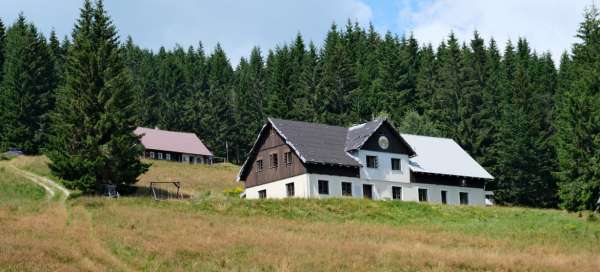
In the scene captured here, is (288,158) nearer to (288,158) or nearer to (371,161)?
(288,158)

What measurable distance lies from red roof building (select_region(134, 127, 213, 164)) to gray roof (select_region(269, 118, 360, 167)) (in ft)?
162

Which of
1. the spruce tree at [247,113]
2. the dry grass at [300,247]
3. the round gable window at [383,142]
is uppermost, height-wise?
the spruce tree at [247,113]

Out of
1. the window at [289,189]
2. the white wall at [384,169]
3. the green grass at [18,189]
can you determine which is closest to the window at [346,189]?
the white wall at [384,169]

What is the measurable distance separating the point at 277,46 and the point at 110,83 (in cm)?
7430

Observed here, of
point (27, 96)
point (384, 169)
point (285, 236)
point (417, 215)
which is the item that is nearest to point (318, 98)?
point (27, 96)

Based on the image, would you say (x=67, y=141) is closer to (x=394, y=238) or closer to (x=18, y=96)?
(x=394, y=238)

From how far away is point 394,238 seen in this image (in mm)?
42656

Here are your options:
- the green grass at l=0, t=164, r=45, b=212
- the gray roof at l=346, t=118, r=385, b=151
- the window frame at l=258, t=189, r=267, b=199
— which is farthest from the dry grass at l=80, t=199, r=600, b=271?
the green grass at l=0, t=164, r=45, b=212

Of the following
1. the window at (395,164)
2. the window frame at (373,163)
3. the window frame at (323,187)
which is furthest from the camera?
the window at (395,164)

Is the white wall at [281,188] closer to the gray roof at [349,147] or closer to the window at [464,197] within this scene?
the gray roof at [349,147]

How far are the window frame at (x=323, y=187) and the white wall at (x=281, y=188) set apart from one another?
1280 mm

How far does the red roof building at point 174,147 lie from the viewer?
11288 centimetres

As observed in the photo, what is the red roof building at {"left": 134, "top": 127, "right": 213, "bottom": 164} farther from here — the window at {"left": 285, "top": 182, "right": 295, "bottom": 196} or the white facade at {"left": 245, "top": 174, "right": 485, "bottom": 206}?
the window at {"left": 285, "top": 182, "right": 295, "bottom": 196}

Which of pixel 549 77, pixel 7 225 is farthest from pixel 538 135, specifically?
pixel 7 225
